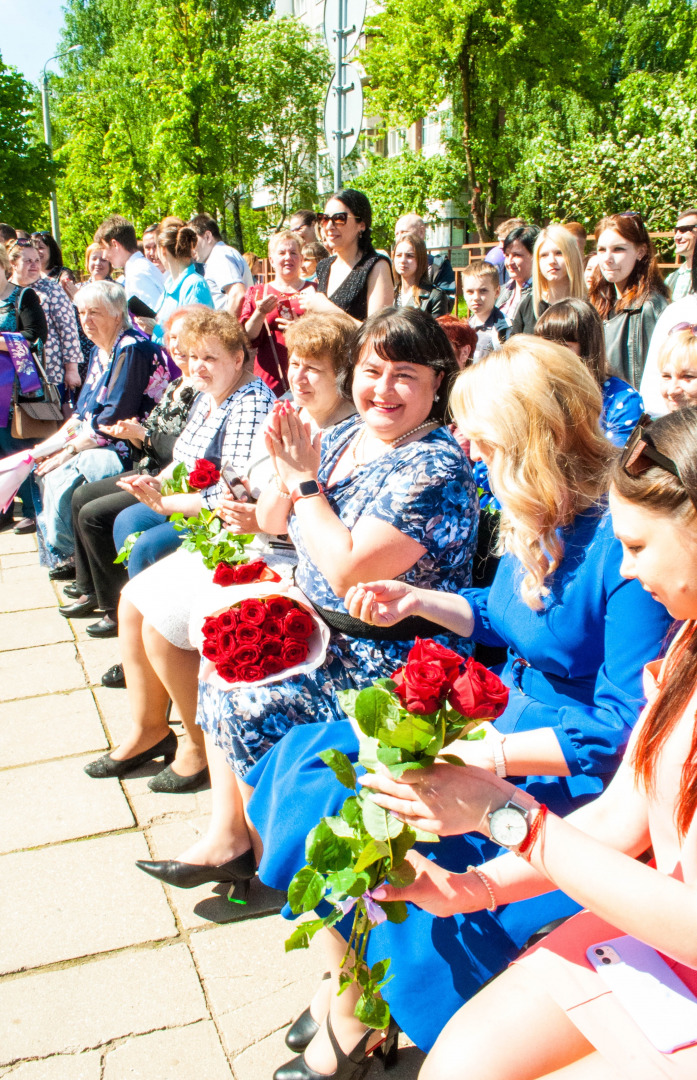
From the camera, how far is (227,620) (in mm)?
2381

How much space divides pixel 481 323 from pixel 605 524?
15.8ft

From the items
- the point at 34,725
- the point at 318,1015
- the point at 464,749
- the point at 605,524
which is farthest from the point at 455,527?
the point at 34,725

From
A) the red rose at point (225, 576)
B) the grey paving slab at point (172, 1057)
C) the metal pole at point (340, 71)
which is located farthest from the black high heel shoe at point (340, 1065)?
the metal pole at point (340, 71)

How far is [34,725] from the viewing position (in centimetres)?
359

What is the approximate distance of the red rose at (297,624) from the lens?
2.35m

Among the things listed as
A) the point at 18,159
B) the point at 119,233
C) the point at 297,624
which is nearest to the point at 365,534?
the point at 297,624

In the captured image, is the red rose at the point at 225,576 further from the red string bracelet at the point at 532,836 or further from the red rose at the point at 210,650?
the red string bracelet at the point at 532,836

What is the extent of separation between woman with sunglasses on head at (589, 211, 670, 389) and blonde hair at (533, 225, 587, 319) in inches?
6.1

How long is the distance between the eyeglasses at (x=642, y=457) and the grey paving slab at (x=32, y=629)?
12.2ft

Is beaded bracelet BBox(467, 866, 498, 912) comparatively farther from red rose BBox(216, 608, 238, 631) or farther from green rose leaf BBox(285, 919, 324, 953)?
red rose BBox(216, 608, 238, 631)

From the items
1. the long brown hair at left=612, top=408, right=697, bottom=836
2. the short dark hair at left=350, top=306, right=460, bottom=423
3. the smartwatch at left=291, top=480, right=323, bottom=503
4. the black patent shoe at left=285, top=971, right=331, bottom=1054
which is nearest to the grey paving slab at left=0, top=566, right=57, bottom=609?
the smartwatch at left=291, top=480, right=323, bottom=503

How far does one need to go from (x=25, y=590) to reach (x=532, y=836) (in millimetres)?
4571

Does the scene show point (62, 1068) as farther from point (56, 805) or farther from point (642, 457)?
point (642, 457)

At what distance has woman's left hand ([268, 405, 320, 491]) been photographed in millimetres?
2486
